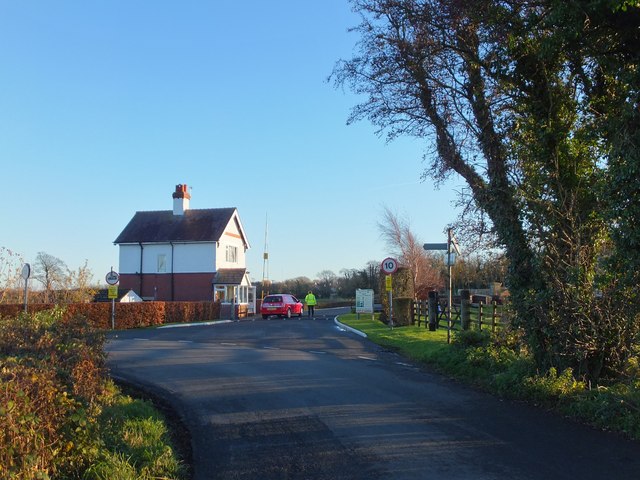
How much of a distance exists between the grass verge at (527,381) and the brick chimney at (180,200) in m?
36.2

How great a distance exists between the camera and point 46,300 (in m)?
32.6

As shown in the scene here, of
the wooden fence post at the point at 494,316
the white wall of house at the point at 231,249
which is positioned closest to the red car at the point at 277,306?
the white wall of house at the point at 231,249

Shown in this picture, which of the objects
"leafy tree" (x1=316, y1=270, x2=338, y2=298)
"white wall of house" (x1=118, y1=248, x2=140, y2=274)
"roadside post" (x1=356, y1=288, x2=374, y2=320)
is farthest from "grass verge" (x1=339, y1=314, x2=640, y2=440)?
"leafy tree" (x1=316, y1=270, x2=338, y2=298)

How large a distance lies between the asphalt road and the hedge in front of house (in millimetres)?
17899

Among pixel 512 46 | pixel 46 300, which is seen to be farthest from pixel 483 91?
pixel 46 300

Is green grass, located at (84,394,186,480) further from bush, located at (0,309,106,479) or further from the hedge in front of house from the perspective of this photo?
the hedge in front of house

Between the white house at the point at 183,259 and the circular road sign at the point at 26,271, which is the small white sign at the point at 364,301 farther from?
the circular road sign at the point at 26,271

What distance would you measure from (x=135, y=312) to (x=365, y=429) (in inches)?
1059

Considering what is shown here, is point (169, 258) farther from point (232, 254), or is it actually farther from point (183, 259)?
point (232, 254)

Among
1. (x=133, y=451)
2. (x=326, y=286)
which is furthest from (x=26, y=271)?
(x=326, y=286)

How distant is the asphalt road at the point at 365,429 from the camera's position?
19.0ft

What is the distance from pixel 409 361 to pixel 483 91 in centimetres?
692

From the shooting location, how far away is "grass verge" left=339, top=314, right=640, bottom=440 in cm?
741

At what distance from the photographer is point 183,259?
4541cm
